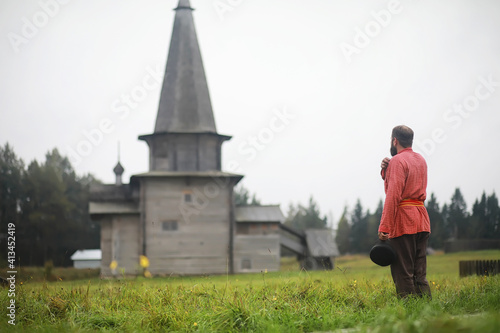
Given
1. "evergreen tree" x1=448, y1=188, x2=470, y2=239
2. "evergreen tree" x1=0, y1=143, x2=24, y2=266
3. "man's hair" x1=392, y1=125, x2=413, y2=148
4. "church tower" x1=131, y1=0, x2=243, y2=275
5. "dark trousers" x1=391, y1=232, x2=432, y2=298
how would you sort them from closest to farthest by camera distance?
"dark trousers" x1=391, y1=232, x2=432, y2=298
"man's hair" x1=392, y1=125, x2=413, y2=148
"evergreen tree" x1=448, y1=188, x2=470, y2=239
"church tower" x1=131, y1=0, x2=243, y2=275
"evergreen tree" x1=0, y1=143, x2=24, y2=266

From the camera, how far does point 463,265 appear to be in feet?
46.5

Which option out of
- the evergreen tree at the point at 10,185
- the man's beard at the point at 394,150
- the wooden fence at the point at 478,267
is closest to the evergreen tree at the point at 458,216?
the wooden fence at the point at 478,267

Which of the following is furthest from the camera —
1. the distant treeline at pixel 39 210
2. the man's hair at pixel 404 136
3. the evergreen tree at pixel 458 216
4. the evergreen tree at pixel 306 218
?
the evergreen tree at pixel 306 218

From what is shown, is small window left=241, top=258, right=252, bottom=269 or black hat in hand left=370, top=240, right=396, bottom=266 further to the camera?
small window left=241, top=258, right=252, bottom=269

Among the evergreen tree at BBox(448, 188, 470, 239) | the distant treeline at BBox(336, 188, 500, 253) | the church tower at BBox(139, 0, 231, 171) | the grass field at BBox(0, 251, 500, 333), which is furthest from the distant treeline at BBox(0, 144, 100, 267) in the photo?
the grass field at BBox(0, 251, 500, 333)

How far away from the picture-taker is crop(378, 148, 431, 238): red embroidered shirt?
657 centimetres

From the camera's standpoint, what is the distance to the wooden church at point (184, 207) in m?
29.5

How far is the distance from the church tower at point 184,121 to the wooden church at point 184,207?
2.2 inches

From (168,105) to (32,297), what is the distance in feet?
82.4

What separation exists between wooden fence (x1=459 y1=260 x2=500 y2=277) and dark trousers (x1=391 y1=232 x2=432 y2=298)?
300 inches

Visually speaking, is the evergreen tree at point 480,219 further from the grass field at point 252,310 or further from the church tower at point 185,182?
the grass field at point 252,310

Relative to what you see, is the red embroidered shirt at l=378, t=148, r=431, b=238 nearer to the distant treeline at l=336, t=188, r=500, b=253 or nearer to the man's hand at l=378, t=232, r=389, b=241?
the man's hand at l=378, t=232, r=389, b=241

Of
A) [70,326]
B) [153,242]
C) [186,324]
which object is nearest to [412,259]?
[186,324]

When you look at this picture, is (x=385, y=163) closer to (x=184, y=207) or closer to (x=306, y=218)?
(x=184, y=207)
